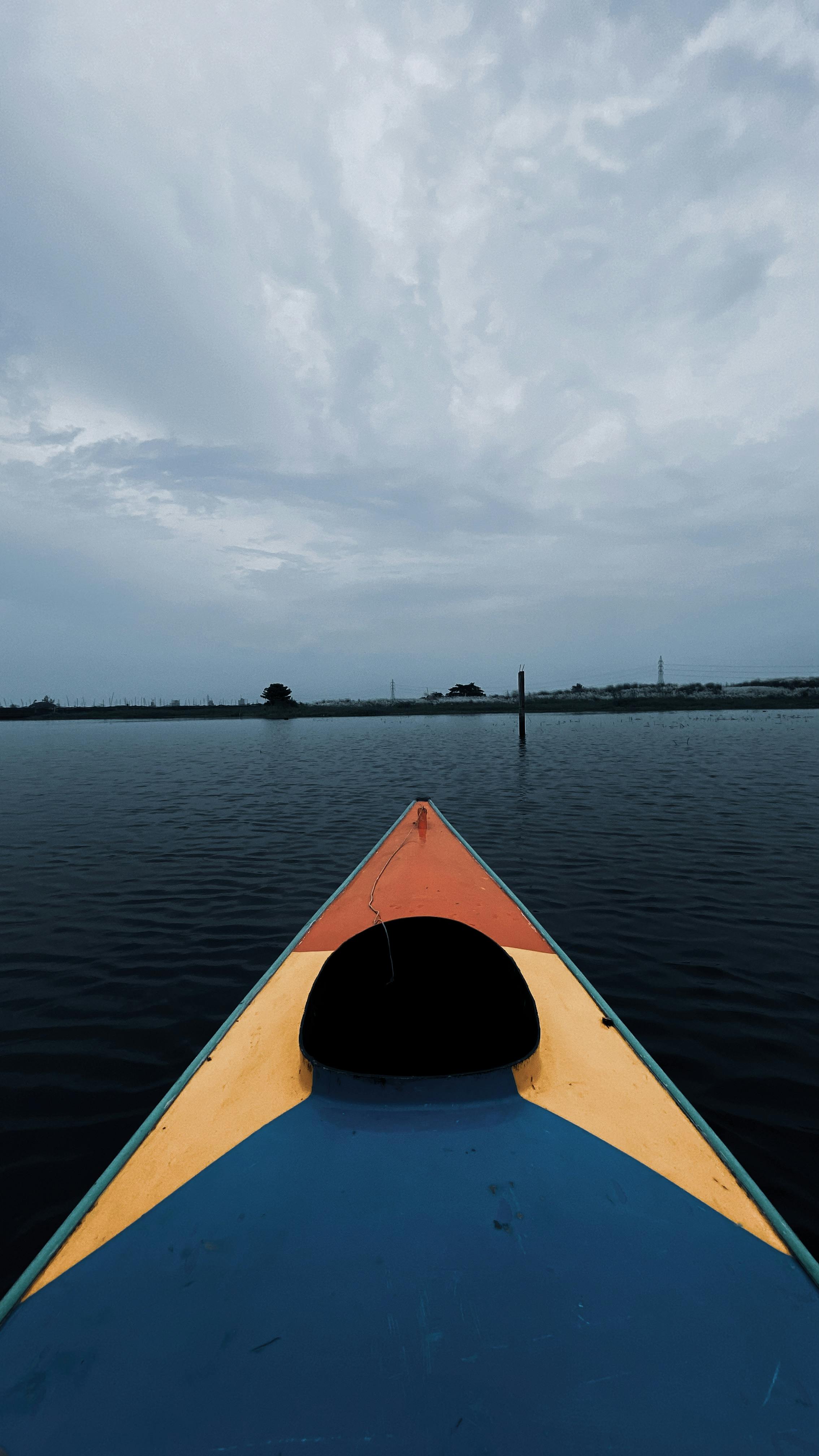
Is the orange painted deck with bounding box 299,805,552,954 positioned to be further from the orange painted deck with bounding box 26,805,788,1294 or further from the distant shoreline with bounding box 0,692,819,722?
the distant shoreline with bounding box 0,692,819,722

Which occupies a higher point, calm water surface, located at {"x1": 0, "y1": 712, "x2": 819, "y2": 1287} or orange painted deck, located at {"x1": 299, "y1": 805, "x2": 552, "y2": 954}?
orange painted deck, located at {"x1": 299, "y1": 805, "x2": 552, "y2": 954}

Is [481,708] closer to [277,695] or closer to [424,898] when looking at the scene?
[277,695]

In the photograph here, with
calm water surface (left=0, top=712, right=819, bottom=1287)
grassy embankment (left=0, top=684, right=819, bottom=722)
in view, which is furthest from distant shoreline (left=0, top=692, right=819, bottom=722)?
calm water surface (left=0, top=712, right=819, bottom=1287)

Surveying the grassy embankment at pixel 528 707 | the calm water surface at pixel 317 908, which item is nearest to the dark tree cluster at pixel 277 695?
the grassy embankment at pixel 528 707

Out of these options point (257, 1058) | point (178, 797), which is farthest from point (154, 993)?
point (178, 797)

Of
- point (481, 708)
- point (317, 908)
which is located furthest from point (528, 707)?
point (317, 908)

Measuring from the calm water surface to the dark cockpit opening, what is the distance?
1.65m

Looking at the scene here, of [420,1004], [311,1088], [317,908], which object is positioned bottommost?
[317,908]

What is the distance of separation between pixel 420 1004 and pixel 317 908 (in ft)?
13.9

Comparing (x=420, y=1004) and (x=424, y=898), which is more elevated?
(x=420, y=1004)

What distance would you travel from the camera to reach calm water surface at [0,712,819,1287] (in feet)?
11.2

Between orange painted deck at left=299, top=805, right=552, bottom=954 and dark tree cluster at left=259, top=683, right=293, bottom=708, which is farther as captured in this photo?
dark tree cluster at left=259, top=683, right=293, bottom=708

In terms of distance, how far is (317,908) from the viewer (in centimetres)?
702

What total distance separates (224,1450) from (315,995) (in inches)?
62.4
